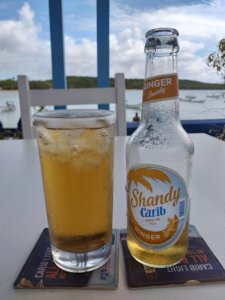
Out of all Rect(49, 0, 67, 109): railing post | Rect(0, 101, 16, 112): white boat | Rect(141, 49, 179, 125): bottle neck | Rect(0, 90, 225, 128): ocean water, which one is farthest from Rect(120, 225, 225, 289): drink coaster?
Rect(0, 101, 16, 112): white boat

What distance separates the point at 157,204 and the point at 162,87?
5.4 inches

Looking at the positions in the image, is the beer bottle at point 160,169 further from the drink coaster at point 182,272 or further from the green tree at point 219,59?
the green tree at point 219,59

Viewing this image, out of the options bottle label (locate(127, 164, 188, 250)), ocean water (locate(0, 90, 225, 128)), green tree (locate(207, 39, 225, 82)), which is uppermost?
green tree (locate(207, 39, 225, 82))

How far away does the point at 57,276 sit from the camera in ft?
1.04

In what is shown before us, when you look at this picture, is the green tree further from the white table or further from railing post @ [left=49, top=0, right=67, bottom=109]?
the white table

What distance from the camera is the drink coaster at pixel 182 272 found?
12.1 inches

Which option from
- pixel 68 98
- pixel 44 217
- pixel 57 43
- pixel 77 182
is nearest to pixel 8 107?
pixel 57 43

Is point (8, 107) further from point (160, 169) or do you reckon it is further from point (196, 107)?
point (160, 169)

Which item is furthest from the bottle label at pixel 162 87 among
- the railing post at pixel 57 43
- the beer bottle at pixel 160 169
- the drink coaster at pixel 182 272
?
the railing post at pixel 57 43

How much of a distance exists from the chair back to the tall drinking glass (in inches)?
33.6

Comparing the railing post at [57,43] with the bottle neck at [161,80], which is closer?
the bottle neck at [161,80]

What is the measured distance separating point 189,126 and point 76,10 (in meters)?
1.50

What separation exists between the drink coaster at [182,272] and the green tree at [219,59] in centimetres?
207

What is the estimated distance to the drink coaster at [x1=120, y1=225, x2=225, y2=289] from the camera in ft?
1.00
